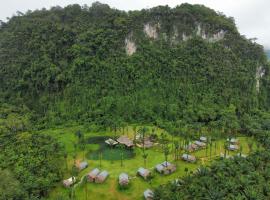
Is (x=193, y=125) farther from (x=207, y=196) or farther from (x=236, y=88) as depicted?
(x=207, y=196)

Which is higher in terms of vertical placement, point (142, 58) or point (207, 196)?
point (142, 58)

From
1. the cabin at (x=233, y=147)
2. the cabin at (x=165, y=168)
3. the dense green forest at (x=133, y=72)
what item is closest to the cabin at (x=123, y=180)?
the cabin at (x=165, y=168)

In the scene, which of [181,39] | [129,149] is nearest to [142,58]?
[181,39]

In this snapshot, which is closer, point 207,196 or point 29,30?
point 207,196

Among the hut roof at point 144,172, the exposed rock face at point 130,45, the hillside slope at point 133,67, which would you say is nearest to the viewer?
the hut roof at point 144,172

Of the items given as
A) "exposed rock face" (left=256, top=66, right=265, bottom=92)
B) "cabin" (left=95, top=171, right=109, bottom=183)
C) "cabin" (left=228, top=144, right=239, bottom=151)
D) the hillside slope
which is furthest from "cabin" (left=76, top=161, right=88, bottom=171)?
"exposed rock face" (left=256, top=66, right=265, bottom=92)

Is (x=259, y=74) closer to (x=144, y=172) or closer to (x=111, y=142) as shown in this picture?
(x=111, y=142)

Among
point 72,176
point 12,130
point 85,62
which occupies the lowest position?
point 72,176

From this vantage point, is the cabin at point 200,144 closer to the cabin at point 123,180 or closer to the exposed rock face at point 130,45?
the cabin at point 123,180
